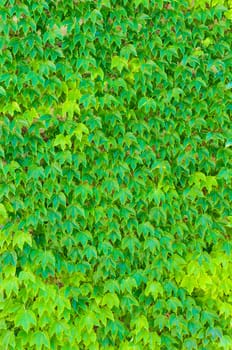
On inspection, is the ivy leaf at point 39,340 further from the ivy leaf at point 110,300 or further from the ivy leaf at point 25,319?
the ivy leaf at point 110,300

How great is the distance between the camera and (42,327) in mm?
3217

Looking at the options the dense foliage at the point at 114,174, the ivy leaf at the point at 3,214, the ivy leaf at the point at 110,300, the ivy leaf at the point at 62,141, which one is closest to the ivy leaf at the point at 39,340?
the dense foliage at the point at 114,174

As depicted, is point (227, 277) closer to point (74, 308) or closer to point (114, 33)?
point (74, 308)

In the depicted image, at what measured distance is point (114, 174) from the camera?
3.21 m

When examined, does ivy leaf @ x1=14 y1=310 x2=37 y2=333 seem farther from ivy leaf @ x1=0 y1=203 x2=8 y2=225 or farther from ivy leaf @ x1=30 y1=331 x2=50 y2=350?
ivy leaf @ x1=0 y1=203 x2=8 y2=225

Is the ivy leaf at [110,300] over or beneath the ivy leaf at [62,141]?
beneath

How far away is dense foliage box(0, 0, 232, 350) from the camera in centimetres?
311

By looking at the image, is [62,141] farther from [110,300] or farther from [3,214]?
[110,300]

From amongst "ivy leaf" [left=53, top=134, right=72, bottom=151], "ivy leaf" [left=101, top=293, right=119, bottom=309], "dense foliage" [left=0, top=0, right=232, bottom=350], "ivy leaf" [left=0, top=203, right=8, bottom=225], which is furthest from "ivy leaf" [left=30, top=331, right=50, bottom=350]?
"ivy leaf" [left=53, top=134, right=72, bottom=151]

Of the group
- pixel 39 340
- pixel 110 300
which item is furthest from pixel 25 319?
pixel 110 300

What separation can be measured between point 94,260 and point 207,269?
0.84 meters

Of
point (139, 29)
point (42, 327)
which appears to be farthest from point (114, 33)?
point (42, 327)

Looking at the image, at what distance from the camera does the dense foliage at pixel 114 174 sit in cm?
311

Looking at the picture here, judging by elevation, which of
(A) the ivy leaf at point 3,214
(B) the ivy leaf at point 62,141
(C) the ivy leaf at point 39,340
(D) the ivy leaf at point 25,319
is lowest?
(C) the ivy leaf at point 39,340
